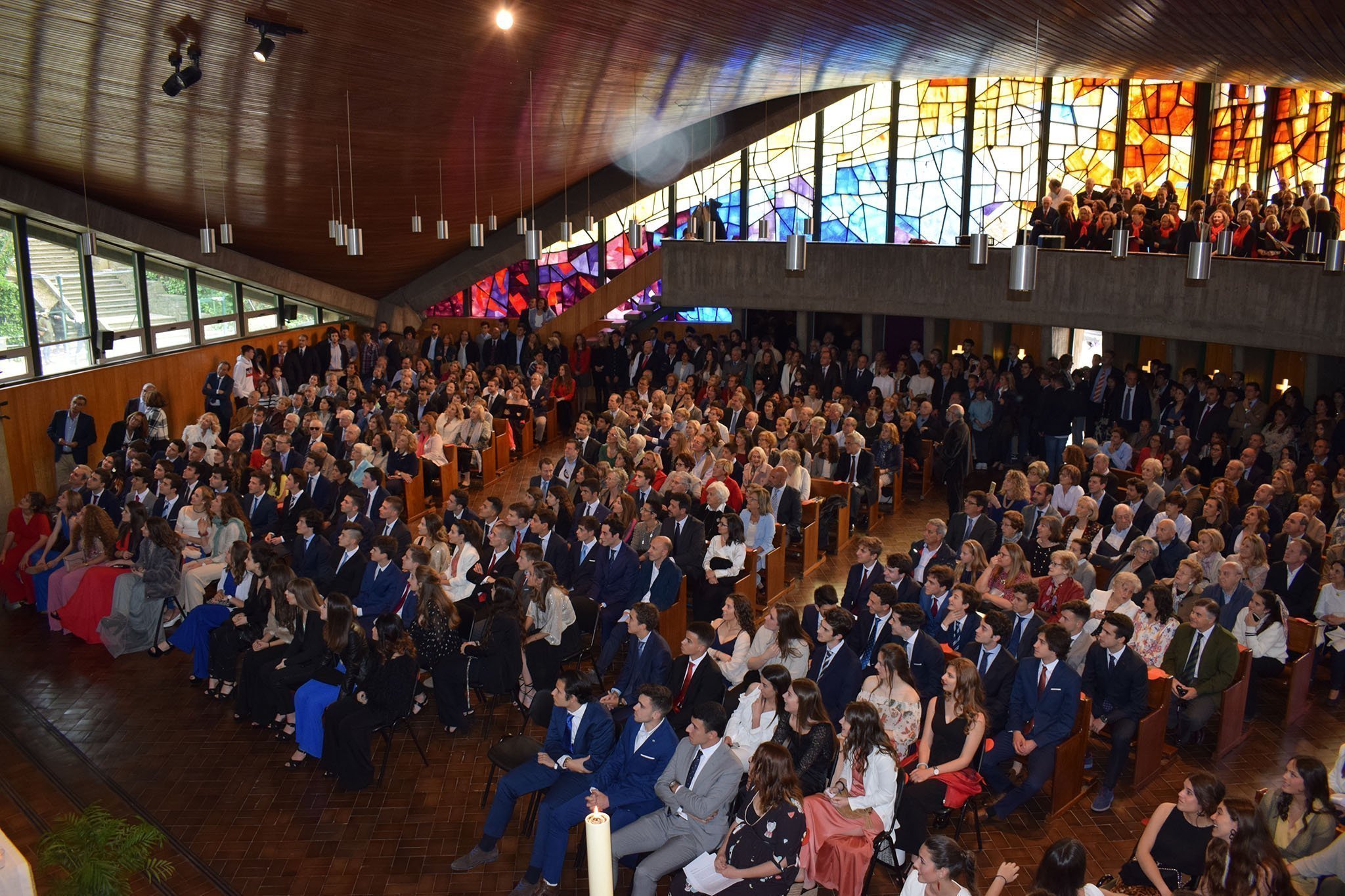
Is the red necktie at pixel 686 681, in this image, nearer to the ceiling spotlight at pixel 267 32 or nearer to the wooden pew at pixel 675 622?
the wooden pew at pixel 675 622

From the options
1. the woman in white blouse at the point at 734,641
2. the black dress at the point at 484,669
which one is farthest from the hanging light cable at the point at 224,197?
the woman in white blouse at the point at 734,641

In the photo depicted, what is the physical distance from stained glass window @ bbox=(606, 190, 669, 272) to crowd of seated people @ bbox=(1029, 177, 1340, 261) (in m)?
8.40

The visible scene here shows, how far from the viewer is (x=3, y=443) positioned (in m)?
13.3

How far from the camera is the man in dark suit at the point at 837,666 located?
6.75m

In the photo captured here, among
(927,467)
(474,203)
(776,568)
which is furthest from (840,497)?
(474,203)

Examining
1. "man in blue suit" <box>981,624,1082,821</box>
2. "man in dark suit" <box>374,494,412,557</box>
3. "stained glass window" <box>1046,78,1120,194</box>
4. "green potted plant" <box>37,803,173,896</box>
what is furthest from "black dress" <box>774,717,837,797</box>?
"stained glass window" <box>1046,78,1120,194</box>

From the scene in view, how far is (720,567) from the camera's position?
8906 mm

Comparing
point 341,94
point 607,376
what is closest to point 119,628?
point 341,94

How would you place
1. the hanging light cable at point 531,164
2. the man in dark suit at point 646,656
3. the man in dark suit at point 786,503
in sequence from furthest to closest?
the hanging light cable at point 531,164 < the man in dark suit at point 786,503 < the man in dark suit at point 646,656

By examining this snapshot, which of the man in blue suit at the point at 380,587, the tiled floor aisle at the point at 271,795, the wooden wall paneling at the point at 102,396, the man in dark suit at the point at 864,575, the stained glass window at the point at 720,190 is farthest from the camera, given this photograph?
the stained glass window at the point at 720,190

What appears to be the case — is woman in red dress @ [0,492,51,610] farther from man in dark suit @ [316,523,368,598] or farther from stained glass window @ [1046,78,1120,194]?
stained glass window @ [1046,78,1120,194]

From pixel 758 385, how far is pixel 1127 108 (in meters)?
8.53

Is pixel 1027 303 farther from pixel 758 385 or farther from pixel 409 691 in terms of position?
pixel 409 691

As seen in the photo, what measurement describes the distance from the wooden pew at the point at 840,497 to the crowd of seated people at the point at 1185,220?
412 cm
